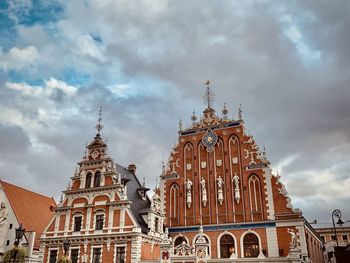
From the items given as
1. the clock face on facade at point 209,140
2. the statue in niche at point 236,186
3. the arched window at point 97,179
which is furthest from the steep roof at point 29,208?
the statue in niche at point 236,186

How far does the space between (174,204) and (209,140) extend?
759 cm

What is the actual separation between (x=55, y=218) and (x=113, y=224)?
6.82m

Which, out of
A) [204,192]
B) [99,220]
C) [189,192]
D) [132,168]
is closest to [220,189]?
[204,192]

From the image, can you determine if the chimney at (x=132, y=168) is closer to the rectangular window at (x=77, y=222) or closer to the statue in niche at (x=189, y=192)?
the statue in niche at (x=189, y=192)

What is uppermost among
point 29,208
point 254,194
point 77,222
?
point 29,208

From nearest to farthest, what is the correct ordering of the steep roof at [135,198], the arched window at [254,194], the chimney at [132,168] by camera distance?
the steep roof at [135,198] → the arched window at [254,194] → the chimney at [132,168]

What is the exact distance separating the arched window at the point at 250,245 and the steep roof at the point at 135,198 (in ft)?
30.1

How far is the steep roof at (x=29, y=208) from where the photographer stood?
123ft

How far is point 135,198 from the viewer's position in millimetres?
34844

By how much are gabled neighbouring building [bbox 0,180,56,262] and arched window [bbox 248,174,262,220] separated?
804 inches

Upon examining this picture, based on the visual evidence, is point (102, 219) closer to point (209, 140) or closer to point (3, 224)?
point (3, 224)

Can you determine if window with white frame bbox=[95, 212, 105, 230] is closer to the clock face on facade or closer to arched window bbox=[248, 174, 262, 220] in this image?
the clock face on facade

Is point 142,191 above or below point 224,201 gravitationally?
above

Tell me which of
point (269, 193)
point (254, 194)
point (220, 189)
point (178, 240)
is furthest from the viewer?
point (178, 240)
